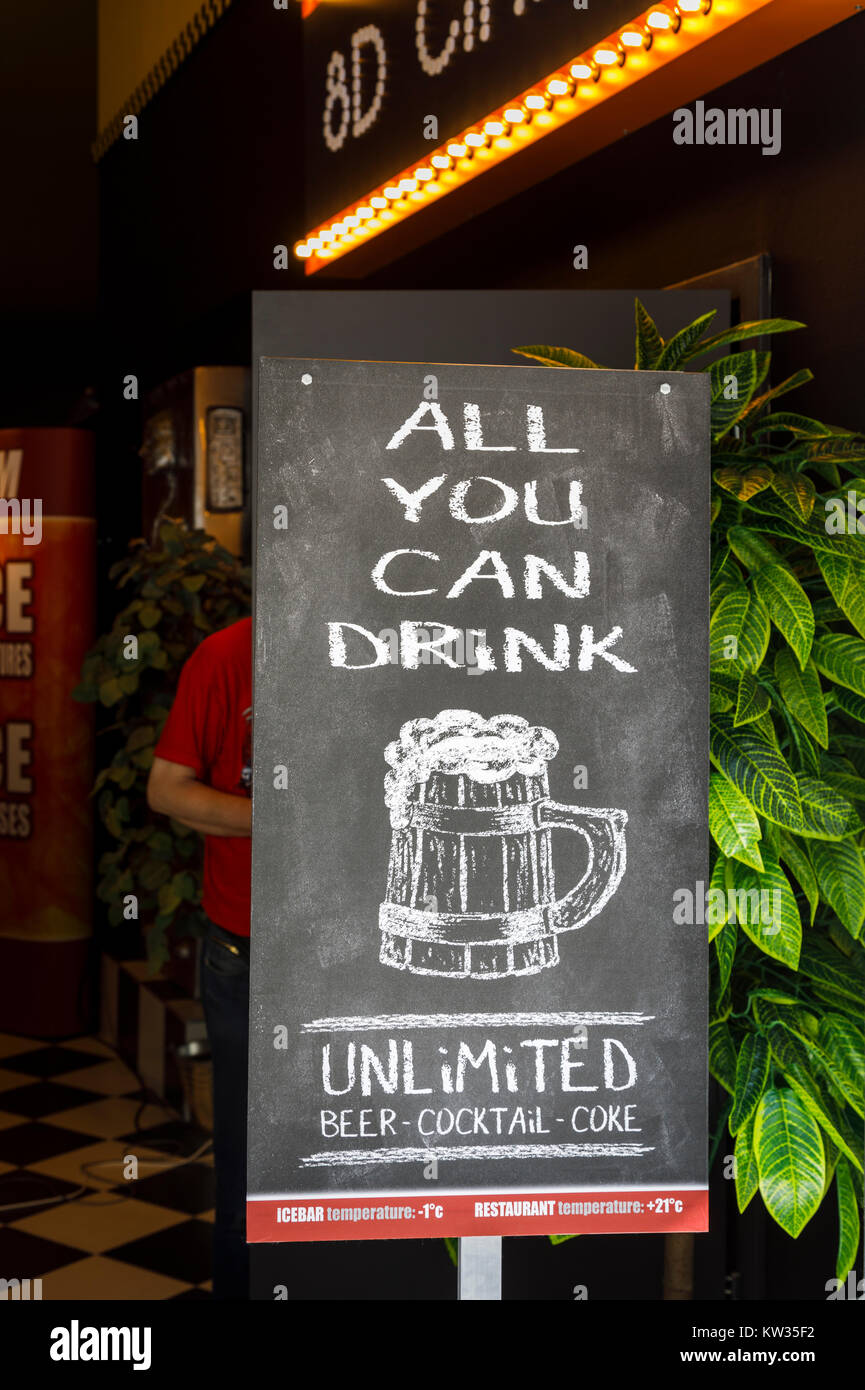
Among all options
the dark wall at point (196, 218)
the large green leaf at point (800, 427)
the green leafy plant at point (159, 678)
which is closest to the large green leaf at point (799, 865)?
the large green leaf at point (800, 427)

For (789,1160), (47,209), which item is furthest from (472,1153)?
(47,209)

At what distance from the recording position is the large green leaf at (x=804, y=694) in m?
1.73

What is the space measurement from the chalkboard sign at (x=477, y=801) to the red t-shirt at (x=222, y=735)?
946mm

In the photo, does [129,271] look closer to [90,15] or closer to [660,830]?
[90,15]

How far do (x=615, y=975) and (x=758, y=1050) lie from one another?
372mm

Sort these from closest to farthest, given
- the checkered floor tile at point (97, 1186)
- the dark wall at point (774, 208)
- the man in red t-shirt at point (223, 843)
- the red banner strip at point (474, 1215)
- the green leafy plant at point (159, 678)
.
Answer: the red banner strip at point (474, 1215)
the dark wall at point (774, 208)
the man in red t-shirt at point (223, 843)
the checkered floor tile at point (97, 1186)
the green leafy plant at point (159, 678)

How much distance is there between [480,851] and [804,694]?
1.69 feet

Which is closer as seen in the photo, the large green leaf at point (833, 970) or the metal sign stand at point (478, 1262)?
the metal sign stand at point (478, 1262)

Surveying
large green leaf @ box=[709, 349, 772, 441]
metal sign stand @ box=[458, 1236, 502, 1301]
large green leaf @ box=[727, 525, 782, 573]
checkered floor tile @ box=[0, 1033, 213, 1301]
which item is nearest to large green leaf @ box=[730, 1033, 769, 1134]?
metal sign stand @ box=[458, 1236, 502, 1301]

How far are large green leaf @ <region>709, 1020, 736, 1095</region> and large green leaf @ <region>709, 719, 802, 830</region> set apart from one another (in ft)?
1.06

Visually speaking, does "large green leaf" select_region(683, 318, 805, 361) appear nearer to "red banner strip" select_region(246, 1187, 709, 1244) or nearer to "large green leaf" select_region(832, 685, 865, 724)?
"large green leaf" select_region(832, 685, 865, 724)

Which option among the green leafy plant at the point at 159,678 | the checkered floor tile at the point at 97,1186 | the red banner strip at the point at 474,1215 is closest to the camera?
the red banner strip at the point at 474,1215

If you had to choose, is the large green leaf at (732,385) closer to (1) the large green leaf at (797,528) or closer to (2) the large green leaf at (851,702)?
(1) the large green leaf at (797,528)
